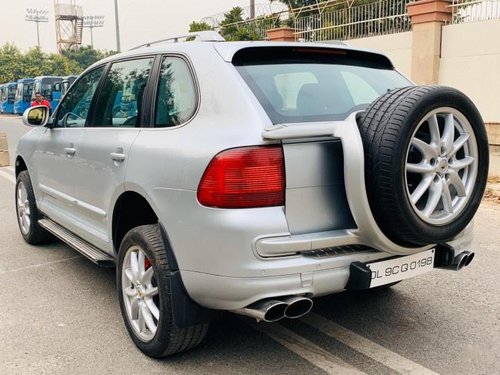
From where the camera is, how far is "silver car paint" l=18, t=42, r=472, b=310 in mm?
2562

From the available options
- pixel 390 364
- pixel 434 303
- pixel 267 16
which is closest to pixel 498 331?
pixel 434 303

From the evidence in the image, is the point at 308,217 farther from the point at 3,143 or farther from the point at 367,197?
the point at 3,143

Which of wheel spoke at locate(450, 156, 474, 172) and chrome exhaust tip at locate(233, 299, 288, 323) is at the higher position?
wheel spoke at locate(450, 156, 474, 172)

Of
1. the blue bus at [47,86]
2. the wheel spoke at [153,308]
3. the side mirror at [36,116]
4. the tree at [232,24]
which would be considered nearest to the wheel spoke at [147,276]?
the wheel spoke at [153,308]

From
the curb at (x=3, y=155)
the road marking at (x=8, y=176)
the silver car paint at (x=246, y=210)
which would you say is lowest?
the road marking at (x=8, y=176)

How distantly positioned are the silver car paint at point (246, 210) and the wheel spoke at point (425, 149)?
303 millimetres

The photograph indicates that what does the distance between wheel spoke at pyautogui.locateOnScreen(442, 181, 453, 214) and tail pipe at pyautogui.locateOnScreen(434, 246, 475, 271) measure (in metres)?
0.32

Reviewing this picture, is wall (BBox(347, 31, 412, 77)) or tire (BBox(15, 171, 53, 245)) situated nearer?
tire (BBox(15, 171, 53, 245))

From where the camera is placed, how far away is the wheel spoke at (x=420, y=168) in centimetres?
261

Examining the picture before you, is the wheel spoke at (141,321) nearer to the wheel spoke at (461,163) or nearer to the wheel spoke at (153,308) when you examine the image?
the wheel spoke at (153,308)

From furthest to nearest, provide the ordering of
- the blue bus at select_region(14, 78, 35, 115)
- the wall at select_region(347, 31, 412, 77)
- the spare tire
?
the blue bus at select_region(14, 78, 35, 115), the wall at select_region(347, 31, 412, 77), the spare tire

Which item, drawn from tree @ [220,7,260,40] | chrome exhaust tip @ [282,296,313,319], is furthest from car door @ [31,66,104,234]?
tree @ [220,7,260,40]

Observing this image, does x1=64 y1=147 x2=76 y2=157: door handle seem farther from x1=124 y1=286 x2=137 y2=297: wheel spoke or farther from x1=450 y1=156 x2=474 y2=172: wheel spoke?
x1=450 y1=156 x2=474 y2=172: wheel spoke

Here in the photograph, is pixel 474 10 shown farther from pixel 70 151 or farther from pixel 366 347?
pixel 366 347
